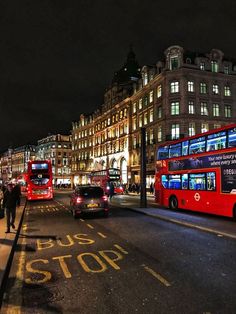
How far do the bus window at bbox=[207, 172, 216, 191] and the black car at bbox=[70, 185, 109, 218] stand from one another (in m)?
5.83

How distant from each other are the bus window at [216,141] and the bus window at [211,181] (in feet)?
4.43

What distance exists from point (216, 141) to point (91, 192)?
7387mm

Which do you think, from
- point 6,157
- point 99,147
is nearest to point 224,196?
point 99,147

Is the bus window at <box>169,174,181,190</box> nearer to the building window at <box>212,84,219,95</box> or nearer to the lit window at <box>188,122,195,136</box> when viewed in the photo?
the lit window at <box>188,122,195,136</box>

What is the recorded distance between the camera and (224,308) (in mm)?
5090

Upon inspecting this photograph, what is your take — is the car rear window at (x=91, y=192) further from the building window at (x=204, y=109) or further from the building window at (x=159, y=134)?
the building window at (x=204, y=109)

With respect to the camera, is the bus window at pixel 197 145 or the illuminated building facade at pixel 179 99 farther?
the illuminated building facade at pixel 179 99

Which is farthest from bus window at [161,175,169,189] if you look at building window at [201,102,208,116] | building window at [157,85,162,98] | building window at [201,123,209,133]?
building window at [157,85,162,98]

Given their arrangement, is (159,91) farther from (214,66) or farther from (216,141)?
(216,141)

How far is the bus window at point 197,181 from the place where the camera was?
1739 cm

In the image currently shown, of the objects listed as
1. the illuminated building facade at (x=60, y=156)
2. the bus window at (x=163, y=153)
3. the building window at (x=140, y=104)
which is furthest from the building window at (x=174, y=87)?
the illuminated building facade at (x=60, y=156)

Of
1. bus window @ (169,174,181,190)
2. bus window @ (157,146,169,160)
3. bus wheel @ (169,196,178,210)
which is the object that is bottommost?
bus wheel @ (169,196,178,210)

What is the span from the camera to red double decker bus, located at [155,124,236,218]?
1544cm

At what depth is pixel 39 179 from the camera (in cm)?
3234
